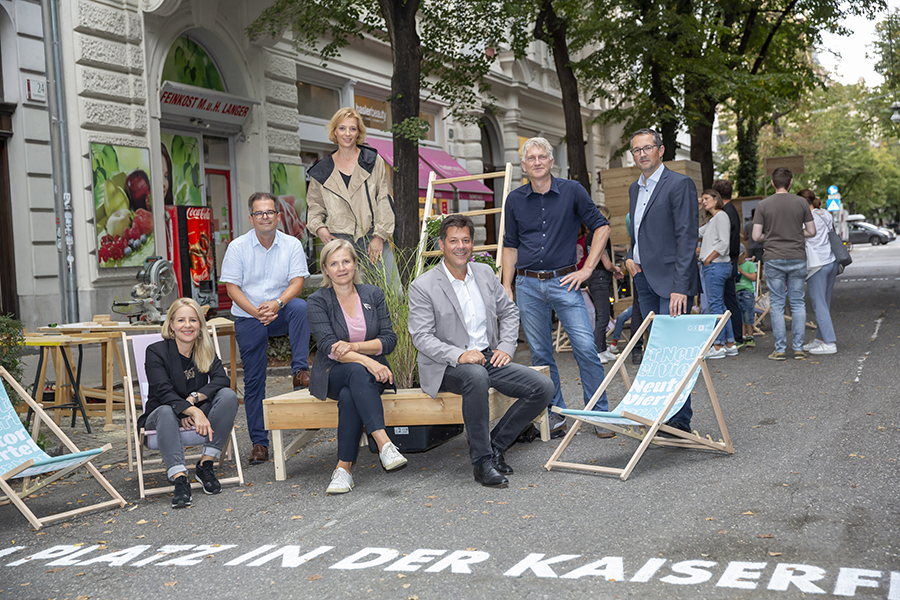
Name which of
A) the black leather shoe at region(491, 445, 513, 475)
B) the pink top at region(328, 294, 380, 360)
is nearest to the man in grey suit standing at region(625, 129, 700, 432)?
the black leather shoe at region(491, 445, 513, 475)

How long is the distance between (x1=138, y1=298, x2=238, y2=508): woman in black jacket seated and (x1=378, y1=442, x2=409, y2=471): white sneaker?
108 centimetres

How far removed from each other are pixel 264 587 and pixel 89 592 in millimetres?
794

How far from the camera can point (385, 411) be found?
5.80 metres

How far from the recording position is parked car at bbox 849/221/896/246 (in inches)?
2249

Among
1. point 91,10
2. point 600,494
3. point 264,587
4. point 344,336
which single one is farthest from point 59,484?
point 91,10

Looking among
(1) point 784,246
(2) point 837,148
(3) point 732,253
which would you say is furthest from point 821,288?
(2) point 837,148

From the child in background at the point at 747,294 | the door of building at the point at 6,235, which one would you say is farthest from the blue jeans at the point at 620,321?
the door of building at the point at 6,235

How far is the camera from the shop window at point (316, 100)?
17578 mm

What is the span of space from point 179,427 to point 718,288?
6882 millimetres

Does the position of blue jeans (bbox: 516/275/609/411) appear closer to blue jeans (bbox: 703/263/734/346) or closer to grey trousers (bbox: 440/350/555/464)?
grey trousers (bbox: 440/350/555/464)

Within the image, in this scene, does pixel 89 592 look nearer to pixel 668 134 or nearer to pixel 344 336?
pixel 344 336

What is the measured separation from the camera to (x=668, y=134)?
18328 mm

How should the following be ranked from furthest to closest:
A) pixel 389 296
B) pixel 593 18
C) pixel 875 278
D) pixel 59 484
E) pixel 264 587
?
pixel 875 278 → pixel 593 18 → pixel 389 296 → pixel 59 484 → pixel 264 587

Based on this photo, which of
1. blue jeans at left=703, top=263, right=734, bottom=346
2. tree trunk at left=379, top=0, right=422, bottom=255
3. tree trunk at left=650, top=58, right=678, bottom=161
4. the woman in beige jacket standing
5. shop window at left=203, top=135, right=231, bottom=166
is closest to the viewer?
the woman in beige jacket standing
